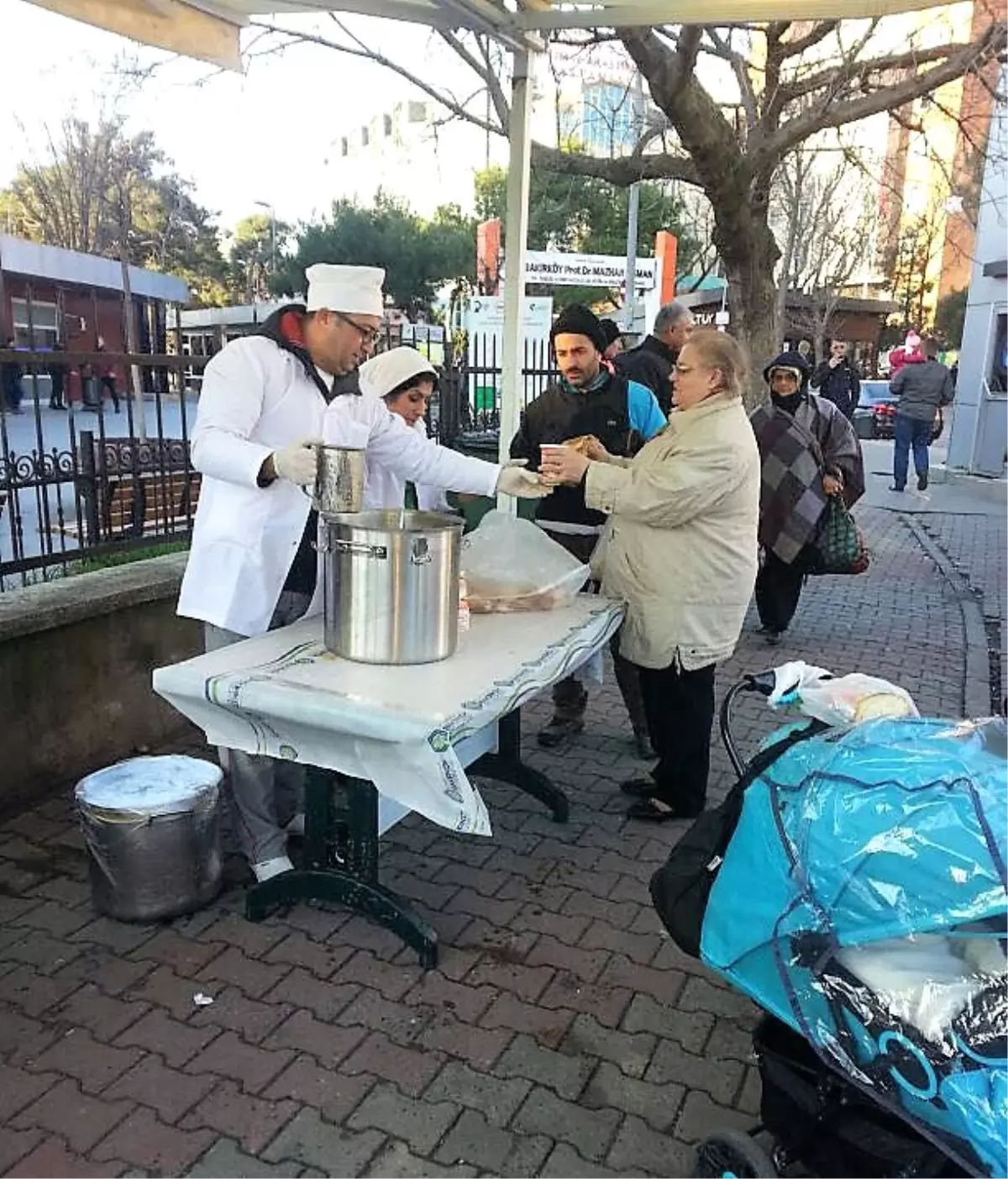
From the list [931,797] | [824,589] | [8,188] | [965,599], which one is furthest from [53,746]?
[8,188]

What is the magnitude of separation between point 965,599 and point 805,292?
86.1 ft

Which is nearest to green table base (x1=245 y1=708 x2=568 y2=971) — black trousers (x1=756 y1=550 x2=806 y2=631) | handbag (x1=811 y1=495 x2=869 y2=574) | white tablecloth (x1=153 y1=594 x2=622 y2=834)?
white tablecloth (x1=153 y1=594 x2=622 y2=834)

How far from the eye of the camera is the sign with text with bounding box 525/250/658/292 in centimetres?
1202

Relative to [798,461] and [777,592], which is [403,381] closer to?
[798,461]

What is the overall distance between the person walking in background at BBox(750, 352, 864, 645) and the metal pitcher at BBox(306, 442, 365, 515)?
12.2 ft

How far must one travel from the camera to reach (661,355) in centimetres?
530

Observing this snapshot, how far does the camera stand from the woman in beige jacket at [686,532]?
3184mm

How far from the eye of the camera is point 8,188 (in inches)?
873

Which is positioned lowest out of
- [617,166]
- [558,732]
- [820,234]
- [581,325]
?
[558,732]

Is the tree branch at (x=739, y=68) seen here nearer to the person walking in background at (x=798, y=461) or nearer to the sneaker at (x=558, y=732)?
the person walking in background at (x=798, y=461)

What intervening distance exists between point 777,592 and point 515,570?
330cm

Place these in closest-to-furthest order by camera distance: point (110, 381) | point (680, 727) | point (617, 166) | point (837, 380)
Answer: point (680, 727)
point (110, 381)
point (617, 166)
point (837, 380)

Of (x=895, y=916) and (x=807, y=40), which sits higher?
(x=807, y=40)

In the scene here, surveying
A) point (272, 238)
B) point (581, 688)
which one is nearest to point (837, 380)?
point (581, 688)
